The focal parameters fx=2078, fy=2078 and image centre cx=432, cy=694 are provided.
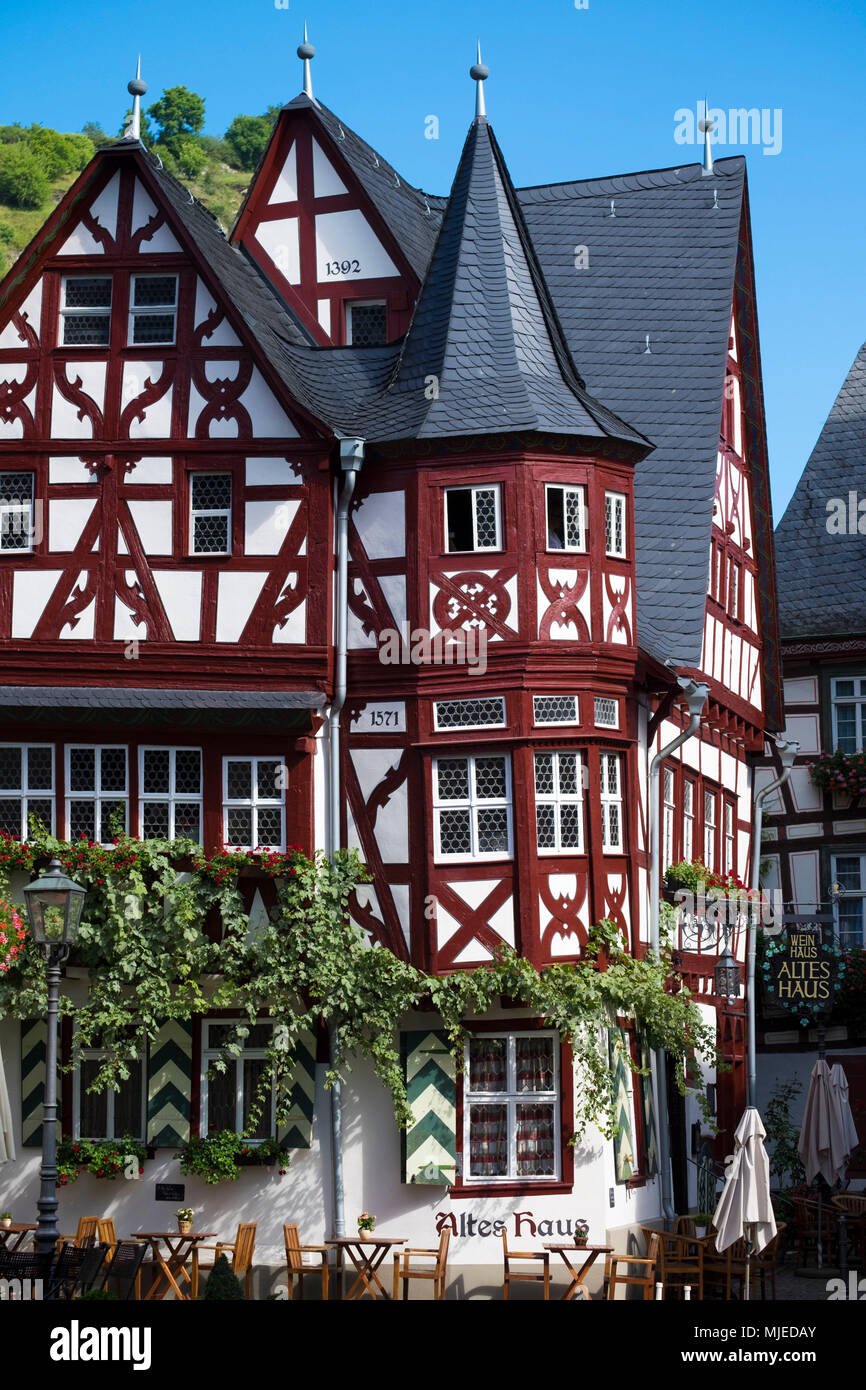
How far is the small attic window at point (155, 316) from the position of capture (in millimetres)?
22594

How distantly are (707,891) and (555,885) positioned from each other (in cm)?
458

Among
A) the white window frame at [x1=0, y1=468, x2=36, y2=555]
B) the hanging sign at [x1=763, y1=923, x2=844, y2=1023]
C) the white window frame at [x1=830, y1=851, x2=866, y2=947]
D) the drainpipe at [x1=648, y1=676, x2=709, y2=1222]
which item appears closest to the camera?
the white window frame at [x1=0, y1=468, x2=36, y2=555]

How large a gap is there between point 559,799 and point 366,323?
24.0 ft

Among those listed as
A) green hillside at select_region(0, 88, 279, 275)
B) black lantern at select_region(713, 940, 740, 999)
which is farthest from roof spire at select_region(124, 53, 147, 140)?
green hillside at select_region(0, 88, 279, 275)

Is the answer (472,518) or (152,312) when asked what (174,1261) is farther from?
(152,312)

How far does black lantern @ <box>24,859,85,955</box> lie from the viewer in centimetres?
1625

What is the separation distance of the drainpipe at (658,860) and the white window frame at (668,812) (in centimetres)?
100

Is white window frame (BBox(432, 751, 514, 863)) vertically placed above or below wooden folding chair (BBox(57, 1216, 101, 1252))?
above

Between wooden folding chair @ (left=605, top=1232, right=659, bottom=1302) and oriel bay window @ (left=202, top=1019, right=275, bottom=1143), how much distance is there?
380 centimetres

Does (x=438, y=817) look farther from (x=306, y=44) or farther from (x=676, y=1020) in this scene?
(x=306, y=44)

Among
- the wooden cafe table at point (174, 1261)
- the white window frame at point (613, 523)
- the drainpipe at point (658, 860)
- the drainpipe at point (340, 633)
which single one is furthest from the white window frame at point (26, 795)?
the drainpipe at point (658, 860)

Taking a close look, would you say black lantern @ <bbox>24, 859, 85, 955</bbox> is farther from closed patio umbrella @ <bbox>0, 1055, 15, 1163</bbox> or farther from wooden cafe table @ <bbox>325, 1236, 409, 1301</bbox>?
wooden cafe table @ <bbox>325, 1236, 409, 1301</bbox>

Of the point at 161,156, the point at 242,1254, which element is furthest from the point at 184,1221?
the point at 161,156
